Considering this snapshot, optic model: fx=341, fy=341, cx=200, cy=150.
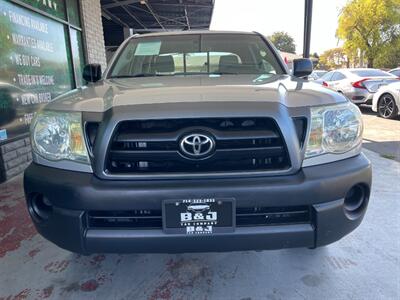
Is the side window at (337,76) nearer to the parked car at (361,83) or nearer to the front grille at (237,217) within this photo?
the parked car at (361,83)

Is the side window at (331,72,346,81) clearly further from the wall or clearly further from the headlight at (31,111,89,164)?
the headlight at (31,111,89,164)

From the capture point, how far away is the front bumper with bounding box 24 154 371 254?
1.59m

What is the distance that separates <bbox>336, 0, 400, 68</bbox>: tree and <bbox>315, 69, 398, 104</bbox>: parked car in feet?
69.6

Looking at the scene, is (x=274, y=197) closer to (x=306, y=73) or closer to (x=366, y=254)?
(x=366, y=254)

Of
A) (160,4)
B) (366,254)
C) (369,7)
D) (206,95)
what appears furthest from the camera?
(369,7)

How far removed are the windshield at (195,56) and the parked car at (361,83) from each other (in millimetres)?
6950

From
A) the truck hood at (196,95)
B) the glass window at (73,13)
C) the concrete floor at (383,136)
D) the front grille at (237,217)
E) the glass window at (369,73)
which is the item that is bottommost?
the concrete floor at (383,136)

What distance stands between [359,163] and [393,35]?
32.9 m

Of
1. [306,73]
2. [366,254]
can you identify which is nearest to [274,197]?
[366,254]

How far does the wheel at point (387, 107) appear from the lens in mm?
8393

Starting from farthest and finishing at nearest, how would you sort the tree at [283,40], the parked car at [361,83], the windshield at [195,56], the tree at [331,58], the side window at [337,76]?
1. the tree at [283,40]
2. the tree at [331,58]
3. the side window at [337,76]
4. the parked car at [361,83]
5. the windshield at [195,56]

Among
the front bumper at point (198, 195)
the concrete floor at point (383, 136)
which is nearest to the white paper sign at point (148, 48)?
the front bumper at point (198, 195)

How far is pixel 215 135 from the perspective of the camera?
1644 millimetres

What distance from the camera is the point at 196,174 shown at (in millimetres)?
1650
